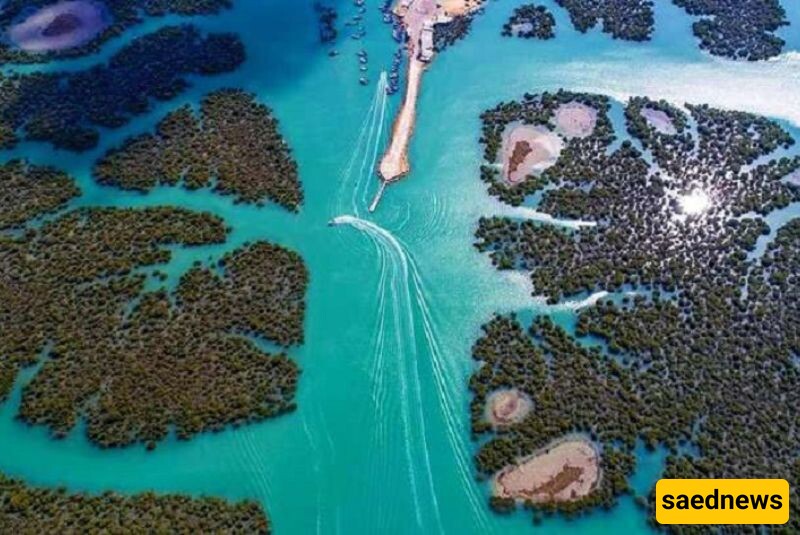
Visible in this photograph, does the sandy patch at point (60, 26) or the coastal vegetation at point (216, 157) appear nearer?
the coastal vegetation at point (216, 157)

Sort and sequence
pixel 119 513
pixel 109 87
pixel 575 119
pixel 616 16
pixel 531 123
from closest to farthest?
1. pixel 119 513
2. pixel 531 123
3. pixel 575 119
4. pixel 109 87
5. pixel 616 16

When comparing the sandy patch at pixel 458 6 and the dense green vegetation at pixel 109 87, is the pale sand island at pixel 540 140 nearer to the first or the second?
the sandy patch at pixel 458 6

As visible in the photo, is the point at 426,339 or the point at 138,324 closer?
the point at 426,339

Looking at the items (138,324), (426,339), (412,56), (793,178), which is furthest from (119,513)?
(793,178)

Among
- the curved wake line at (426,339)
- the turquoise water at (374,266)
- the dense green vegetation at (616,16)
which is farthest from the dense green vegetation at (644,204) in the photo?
the dense green vegetation at (616,16)

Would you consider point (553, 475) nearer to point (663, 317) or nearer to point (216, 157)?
point (663, 317)

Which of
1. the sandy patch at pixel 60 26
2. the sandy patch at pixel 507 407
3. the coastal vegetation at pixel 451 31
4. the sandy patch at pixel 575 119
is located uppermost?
the coastal vegetation at pixel 451 31

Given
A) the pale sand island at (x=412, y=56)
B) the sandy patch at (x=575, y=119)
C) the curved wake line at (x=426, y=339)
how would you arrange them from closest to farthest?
the curved wake line at (x=426, y=339), the pale sand island at (x=412, y=56), the sandy patch at (x=575, y=119)
